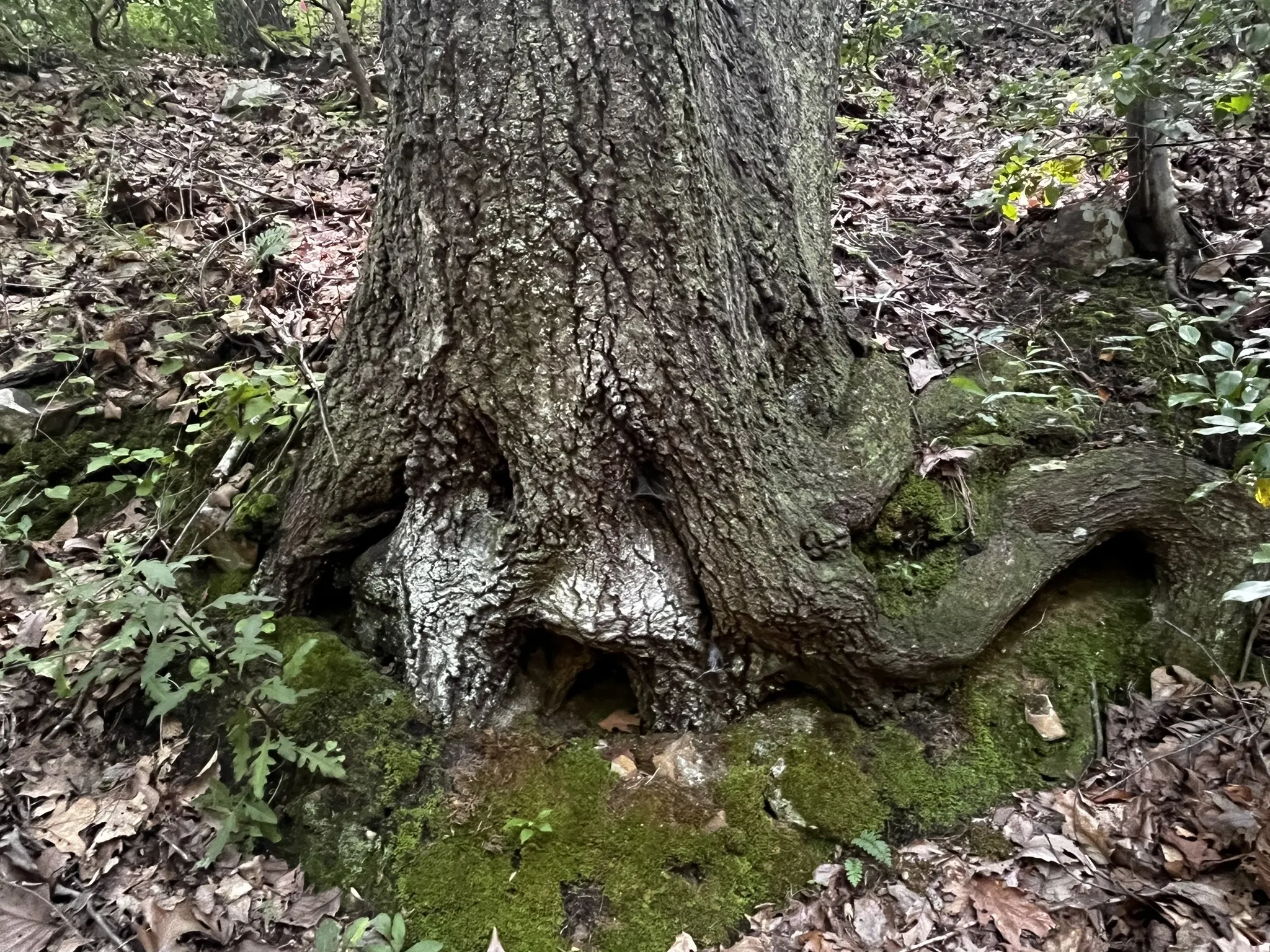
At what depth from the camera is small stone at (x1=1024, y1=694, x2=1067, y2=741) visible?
260 centimetres

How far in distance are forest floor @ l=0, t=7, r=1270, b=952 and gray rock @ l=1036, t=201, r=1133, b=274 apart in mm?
54

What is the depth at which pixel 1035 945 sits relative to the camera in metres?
2.11

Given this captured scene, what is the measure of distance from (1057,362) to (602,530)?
232cm

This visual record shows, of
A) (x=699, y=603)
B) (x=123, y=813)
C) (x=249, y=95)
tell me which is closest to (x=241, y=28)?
(x=249, y=95)

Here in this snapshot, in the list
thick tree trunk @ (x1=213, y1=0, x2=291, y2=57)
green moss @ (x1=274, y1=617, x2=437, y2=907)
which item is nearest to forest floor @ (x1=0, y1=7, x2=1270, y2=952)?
green moss @ (x1=274, y1=617, x2=437, y2=907)

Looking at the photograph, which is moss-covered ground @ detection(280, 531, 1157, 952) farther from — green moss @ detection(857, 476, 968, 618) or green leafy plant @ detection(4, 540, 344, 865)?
green moss @ detection(857, 476, 968, 618)

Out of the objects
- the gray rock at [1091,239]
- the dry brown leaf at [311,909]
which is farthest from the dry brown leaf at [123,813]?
the gray rock at [1091,239]

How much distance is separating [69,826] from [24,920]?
12.0 inches

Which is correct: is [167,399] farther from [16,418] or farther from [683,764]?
[683,764]

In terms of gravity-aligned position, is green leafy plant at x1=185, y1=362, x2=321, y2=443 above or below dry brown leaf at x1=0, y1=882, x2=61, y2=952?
above

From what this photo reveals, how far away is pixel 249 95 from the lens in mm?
6469

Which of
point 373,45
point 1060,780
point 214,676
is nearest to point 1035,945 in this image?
point 1060,780

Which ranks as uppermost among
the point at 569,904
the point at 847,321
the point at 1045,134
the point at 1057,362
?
the point at 1045,134

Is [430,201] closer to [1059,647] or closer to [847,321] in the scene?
[847,321]
